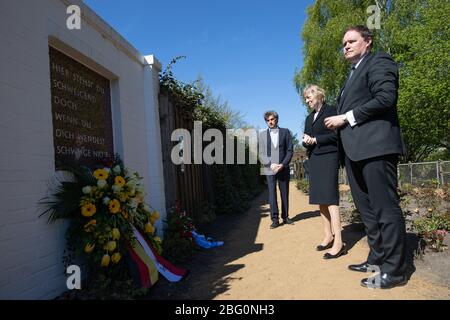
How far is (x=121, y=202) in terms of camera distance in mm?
3234

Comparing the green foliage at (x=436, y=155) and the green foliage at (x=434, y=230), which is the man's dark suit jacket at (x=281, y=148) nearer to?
the green foliage at (x=434, y=230)

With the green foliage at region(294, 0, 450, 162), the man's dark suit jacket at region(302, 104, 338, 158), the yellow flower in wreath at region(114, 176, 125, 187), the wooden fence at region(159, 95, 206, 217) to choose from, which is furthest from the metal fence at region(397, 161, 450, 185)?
the yellow flower in wreath at region(114, 176, 125, 187)

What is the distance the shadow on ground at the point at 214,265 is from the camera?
3.17 metres

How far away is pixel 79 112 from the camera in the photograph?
356 cm

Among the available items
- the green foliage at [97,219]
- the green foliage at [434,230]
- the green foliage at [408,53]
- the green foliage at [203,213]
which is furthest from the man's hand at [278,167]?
the green foliage at [408,53]

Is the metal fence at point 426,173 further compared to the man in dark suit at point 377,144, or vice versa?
the metal fence at point 426,173

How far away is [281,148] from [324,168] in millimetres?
2021

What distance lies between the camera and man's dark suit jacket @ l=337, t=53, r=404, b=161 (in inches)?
113

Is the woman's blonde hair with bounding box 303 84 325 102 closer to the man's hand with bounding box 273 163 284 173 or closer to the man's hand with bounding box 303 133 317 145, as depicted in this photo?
the man's hand with bounding box 303 133 317 145

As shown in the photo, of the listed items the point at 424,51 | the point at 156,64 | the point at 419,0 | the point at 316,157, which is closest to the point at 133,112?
the point at 156,64

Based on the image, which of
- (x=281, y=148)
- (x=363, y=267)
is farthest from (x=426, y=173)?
(x=363, y=267)

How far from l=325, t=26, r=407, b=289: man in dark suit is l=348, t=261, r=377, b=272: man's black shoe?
0.05 metres

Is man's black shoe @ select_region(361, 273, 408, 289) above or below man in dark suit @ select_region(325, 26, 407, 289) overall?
below

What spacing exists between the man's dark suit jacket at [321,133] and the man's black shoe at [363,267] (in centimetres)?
130
